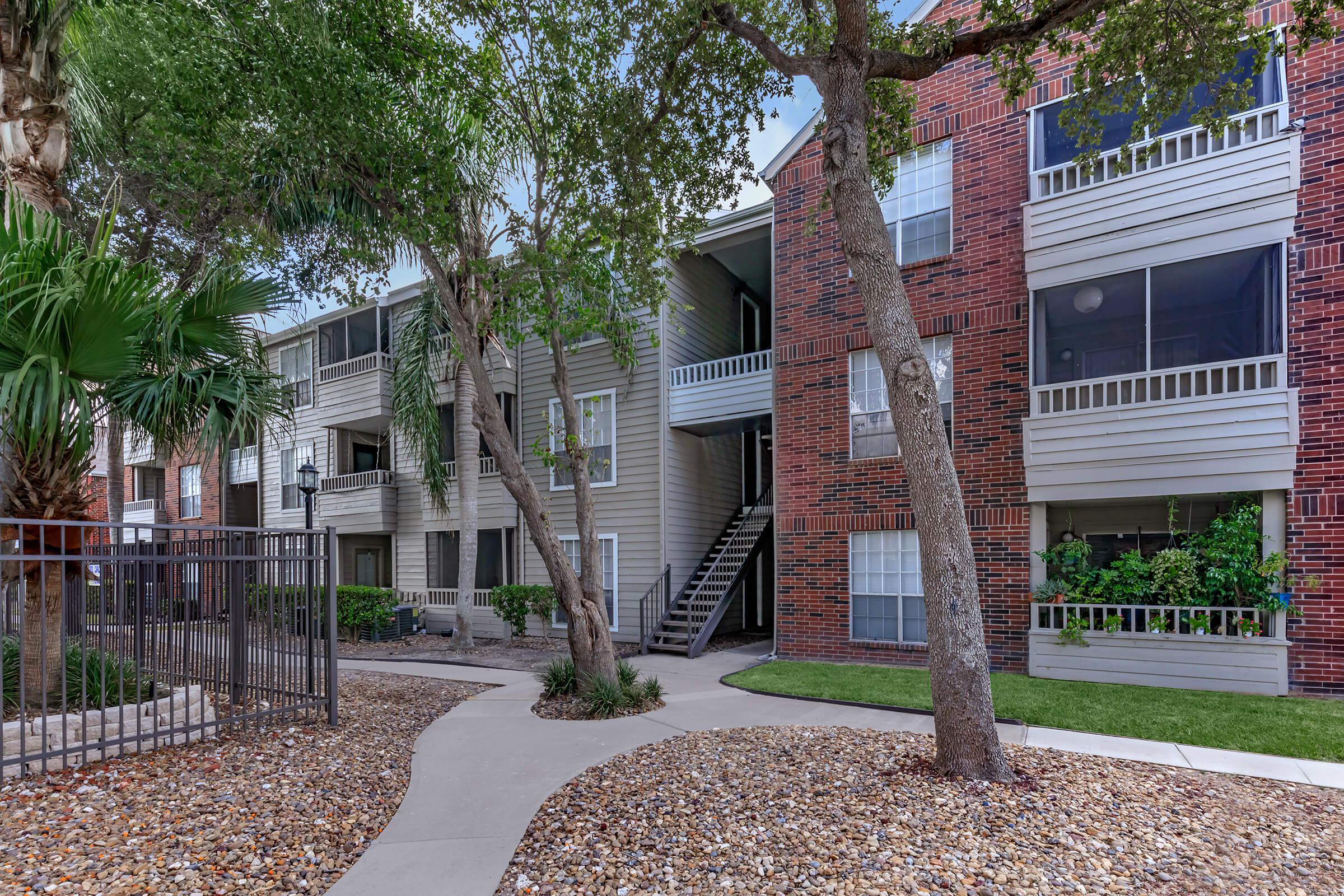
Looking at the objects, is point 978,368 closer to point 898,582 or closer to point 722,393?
point 898,582

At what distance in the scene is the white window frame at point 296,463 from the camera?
63.2ft

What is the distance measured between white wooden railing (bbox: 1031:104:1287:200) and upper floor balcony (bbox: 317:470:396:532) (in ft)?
48.8

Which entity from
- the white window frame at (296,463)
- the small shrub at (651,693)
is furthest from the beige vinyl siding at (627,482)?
the white window frame at (296,463)

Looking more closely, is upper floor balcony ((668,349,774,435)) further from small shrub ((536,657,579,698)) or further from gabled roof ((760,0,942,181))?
small shrub ((536,657,579,698))

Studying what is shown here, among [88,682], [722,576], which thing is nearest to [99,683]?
[88,682]

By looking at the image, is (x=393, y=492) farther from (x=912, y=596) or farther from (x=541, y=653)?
(x=912, y=596)

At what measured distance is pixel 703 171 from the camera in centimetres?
888

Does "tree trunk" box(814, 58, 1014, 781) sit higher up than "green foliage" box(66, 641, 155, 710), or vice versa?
"tree trunk" box(814, 58, 1014, 781)

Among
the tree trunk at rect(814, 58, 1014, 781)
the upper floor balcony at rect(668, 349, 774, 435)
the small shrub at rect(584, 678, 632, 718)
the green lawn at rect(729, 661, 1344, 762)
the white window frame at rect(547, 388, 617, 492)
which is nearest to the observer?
the tree trunk at rect(814, 58, 1014, 781)

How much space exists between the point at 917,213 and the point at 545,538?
7.71 meters

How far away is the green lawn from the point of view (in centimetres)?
642

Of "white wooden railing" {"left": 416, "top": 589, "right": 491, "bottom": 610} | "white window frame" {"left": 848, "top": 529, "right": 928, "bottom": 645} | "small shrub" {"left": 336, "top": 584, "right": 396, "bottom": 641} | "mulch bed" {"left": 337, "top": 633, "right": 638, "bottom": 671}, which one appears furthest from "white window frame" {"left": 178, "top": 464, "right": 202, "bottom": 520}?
"white window frame" {"left": 848, "top": 529, "right": 928, "bottom": 645}

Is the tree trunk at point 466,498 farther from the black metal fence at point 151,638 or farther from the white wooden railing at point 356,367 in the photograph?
the black metal fence at point 151,638

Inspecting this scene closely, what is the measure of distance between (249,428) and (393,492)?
1034cm
